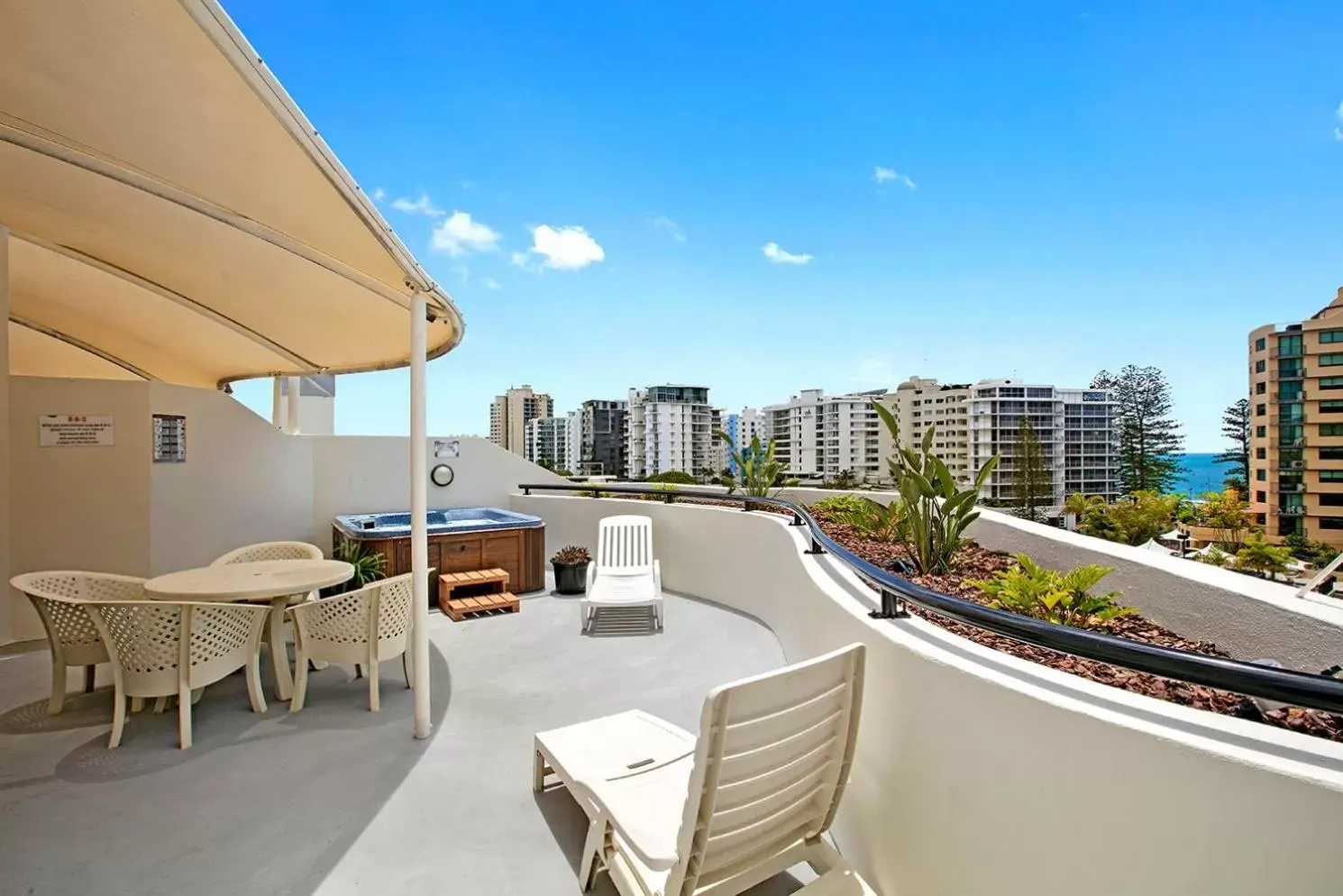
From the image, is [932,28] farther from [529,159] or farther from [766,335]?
[766,335]

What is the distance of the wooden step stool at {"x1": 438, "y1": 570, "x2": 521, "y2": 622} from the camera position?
6.43 meters

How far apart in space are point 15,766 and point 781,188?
18653mm

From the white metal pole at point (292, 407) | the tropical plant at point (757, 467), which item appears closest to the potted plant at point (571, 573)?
the tropical plant at point (757, 467)

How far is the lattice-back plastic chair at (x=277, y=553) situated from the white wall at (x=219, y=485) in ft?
3.96

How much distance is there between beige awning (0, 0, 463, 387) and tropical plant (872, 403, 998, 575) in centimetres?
311

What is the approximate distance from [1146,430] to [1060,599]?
3872 centimetres

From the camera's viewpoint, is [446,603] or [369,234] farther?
[446,603]

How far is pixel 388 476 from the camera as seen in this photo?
8586 millimetres

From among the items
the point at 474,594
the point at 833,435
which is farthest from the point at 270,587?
the point at 833,435

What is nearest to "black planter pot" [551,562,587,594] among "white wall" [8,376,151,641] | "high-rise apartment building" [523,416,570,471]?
"white wall" [8,376,151,641]

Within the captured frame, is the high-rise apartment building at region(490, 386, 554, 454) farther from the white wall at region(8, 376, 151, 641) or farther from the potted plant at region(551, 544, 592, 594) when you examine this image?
the white wall at region(8, 376, 151, 641)

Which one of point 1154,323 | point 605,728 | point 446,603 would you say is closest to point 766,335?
point 1154,323

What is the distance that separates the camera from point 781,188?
17969 millimetres

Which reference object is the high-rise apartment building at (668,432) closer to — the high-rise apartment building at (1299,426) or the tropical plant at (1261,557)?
the high-rise apartment building at (1299,426)
